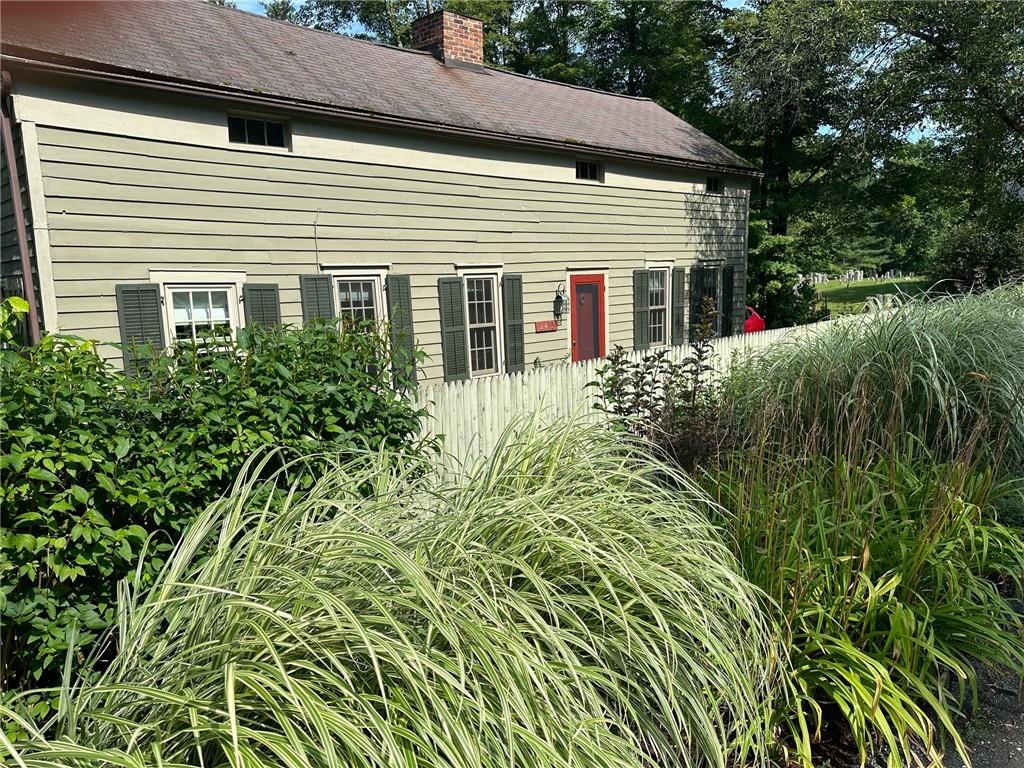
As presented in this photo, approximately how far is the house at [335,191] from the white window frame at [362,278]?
1.2 inches

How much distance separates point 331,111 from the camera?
821 centimetres

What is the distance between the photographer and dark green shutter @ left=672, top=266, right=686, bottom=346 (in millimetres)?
13305

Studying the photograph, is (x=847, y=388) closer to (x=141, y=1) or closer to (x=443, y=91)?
(x=443, y=91)

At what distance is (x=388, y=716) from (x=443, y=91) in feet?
34.7

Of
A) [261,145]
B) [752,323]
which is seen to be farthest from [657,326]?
[261,145]

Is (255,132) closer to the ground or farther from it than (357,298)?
farther from it

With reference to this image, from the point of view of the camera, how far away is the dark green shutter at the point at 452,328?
9.77 meters

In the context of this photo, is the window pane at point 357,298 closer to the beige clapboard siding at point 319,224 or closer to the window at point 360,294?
the window at point 360,294

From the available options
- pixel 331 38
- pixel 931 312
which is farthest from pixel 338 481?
pixel 331 38

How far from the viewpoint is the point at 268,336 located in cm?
357

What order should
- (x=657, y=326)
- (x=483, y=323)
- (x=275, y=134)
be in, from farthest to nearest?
(x=657, y=326) < (x=483, y=323) < (x=275, y=134)

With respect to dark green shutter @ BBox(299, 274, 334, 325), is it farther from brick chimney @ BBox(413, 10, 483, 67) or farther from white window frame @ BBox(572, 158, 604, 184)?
brick chimney @ BBox(413, 10, 483, 67)

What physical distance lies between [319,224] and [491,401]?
12.8 ft

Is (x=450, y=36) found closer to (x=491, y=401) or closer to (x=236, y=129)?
(x=236, y=129)
